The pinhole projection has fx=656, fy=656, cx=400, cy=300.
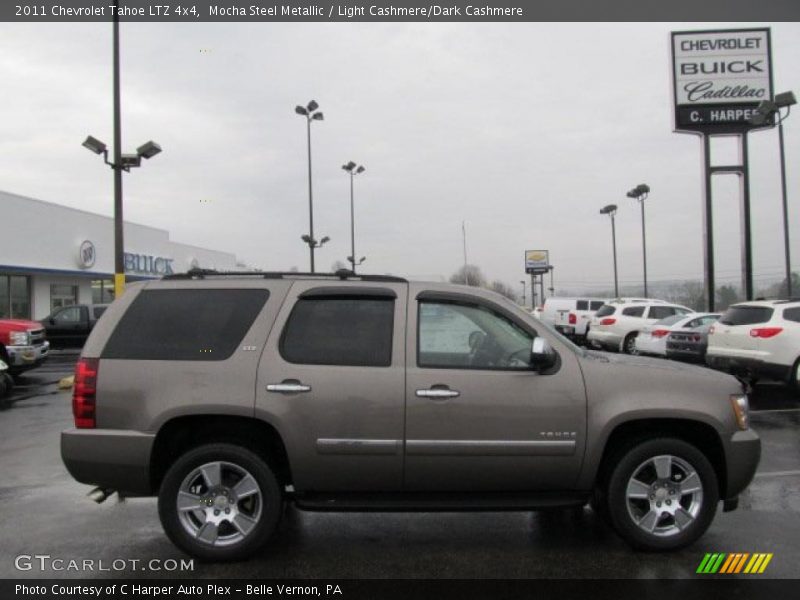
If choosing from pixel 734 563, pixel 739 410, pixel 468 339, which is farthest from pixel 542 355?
pixel 734 563

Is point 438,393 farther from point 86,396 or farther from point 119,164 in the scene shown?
point 119,164

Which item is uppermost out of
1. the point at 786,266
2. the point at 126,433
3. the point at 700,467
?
the point at 786,266

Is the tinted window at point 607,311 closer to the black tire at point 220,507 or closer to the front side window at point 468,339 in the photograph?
the front side window at point 468,339

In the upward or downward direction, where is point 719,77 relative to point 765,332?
upward

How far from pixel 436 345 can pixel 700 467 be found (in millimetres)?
1954

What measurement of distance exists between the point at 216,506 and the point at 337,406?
105cm

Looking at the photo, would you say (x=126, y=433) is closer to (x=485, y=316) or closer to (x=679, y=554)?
(x=485, y=316)

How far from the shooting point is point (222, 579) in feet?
13.4

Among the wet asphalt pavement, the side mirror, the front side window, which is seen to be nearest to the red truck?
the wet asphalt pavement

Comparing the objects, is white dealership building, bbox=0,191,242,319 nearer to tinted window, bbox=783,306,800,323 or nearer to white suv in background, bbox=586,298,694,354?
white suv in background, bbox=586,298,694,354

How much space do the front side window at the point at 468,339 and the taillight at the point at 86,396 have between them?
218 cm

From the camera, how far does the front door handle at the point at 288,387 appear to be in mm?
4328

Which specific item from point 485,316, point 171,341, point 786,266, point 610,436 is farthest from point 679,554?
point 786,266

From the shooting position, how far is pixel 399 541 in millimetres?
4750
